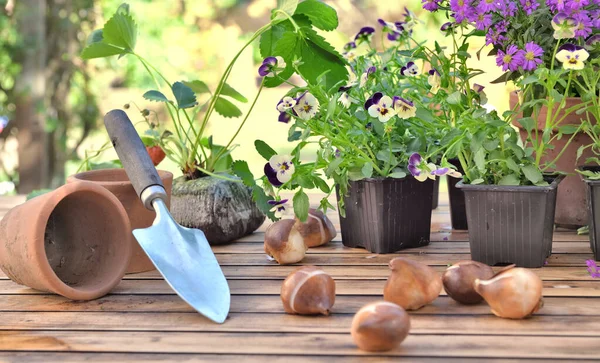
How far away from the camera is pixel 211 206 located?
1.27 metres

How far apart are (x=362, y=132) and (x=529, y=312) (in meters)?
0.39

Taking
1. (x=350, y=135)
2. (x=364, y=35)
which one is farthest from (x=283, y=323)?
(x=364, y=35)

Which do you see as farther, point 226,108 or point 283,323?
point 226,108

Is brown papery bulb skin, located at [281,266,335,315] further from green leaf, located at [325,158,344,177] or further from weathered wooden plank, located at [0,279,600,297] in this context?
green leaf, located at [325,158,344,177]

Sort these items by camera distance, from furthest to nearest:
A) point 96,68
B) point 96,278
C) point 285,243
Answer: point 96,68 < point 285,243 < point 96,278

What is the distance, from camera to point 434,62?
117cm

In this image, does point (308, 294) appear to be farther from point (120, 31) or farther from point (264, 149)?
point (120, 31)

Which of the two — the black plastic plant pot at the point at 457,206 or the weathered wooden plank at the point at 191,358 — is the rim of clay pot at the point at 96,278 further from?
the black plastic plant pot at the point at 457,206

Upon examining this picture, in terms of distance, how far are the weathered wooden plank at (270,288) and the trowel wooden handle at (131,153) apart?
5.0 inches

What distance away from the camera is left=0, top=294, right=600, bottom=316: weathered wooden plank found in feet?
2.93

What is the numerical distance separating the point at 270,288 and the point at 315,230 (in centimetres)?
23

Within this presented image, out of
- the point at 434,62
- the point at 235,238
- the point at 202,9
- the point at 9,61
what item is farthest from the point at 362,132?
the point at 202,9

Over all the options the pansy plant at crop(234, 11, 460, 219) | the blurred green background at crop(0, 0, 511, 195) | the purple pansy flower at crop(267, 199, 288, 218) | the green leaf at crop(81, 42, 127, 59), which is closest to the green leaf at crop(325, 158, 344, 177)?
the pansy plant at crop(234, 11, 460, 219)

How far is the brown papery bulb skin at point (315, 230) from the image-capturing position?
4.02ft
